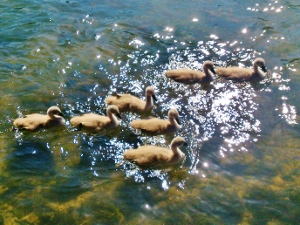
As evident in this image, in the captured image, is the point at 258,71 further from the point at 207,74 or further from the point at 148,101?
the point at 148,101

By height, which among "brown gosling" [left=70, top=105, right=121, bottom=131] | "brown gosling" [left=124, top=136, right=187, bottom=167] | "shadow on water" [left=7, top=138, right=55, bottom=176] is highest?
"brown gosling" [left=70, top=105, right=121, bottom=131]

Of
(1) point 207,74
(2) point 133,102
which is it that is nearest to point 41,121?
(2) point 133,102

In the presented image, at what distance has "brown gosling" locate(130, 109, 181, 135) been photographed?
7.06 m

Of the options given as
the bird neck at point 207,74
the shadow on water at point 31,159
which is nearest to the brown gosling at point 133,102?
the bird neck at point 207,74

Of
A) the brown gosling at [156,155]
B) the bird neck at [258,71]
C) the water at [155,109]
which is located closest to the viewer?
the water at [155,109]

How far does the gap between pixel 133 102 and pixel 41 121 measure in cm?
196

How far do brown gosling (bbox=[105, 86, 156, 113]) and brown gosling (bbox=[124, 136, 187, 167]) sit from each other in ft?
4.36

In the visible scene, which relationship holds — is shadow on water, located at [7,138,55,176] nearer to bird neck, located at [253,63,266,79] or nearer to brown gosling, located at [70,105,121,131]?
brown gosling, located at [70,105,121,131]

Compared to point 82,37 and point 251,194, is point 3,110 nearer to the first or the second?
point 82,37

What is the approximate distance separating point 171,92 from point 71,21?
4.77 metres

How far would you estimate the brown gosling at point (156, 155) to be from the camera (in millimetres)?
6359

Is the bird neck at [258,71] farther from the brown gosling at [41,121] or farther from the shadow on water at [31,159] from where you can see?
the shadow on water at [31,159]

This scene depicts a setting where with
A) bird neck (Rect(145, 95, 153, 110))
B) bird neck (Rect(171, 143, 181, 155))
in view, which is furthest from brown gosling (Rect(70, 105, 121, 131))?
bird neck (Rect(171, 143, 181, 155))

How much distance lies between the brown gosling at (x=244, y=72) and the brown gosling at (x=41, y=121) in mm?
4061
